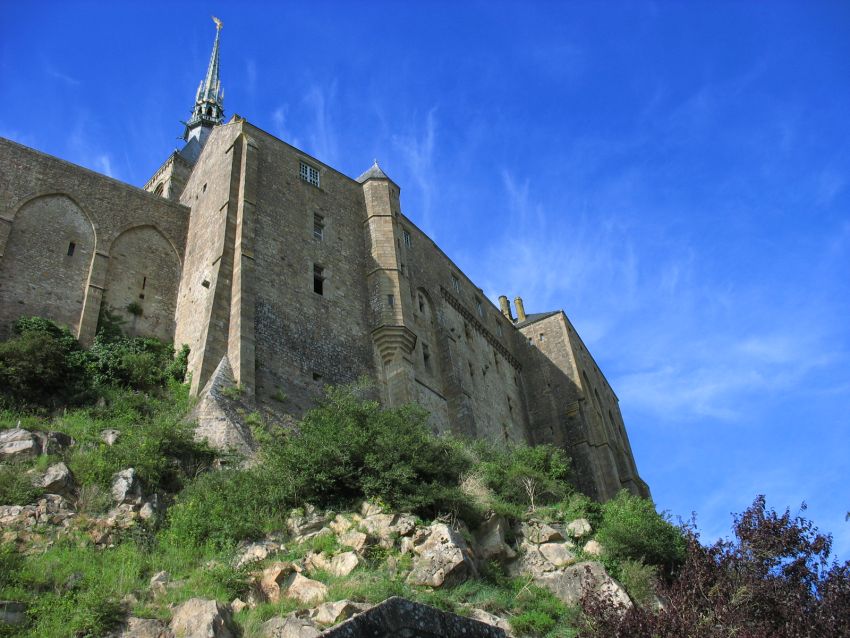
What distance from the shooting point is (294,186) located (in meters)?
26.0

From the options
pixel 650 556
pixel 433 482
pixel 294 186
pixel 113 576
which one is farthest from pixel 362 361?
pixel 113 576

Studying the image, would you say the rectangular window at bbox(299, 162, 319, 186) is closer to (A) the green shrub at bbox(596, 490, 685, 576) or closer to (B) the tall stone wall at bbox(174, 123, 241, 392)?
(B) the tall stone wall at bbox(174, 123, 241, 392)

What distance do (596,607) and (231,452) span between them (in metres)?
8.52

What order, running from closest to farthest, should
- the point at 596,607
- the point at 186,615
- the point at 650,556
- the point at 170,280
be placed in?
the point at 186,615
the point at 596,607
the point at 650,556
the point at 170,280

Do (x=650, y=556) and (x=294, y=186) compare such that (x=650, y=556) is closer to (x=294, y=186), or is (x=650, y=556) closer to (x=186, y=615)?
(x=186, y=615)

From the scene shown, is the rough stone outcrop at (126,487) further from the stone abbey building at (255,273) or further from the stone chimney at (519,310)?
the stone chimney at (519,310)

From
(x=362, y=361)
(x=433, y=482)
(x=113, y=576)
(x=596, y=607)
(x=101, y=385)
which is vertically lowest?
(x=596, y=607)

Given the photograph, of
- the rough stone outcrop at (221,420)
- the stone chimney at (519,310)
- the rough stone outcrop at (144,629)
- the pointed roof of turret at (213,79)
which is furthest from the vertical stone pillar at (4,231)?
the pointed roof of turret at (213,79)

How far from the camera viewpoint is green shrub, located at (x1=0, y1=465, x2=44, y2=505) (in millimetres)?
12477

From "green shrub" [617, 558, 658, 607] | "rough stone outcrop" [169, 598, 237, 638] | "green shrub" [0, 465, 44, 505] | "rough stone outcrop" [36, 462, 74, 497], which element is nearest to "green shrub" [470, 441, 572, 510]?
"green shrub" [617, 558, 658, 607]

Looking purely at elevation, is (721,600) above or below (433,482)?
below

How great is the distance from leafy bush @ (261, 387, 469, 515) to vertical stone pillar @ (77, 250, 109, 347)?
8.31 m

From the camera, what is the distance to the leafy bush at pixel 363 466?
46.9 ft

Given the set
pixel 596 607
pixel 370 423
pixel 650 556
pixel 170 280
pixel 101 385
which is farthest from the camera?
pixel 170 280
